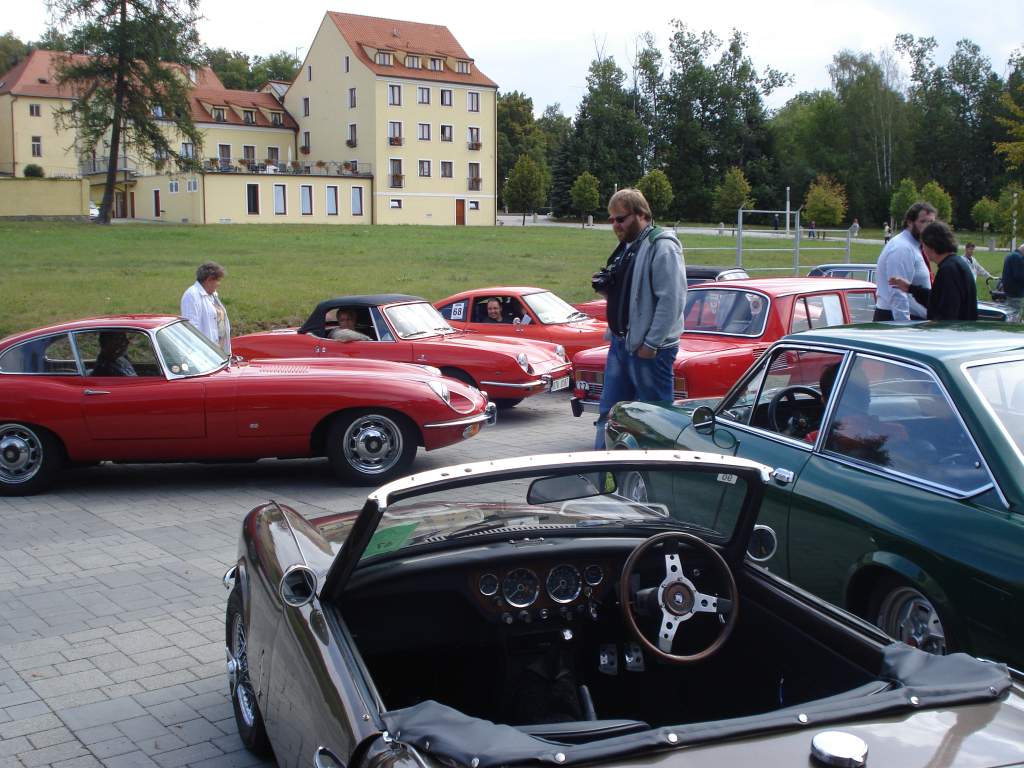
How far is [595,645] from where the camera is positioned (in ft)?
10.3

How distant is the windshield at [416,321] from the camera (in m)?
11.4

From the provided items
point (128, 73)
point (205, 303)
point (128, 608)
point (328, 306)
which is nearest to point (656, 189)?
point (128, 73)

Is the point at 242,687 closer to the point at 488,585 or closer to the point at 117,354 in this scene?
the point at 488,585

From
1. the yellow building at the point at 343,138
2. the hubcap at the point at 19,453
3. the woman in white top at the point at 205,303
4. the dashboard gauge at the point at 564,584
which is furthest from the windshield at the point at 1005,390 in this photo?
the yellow building at the point at 343,138

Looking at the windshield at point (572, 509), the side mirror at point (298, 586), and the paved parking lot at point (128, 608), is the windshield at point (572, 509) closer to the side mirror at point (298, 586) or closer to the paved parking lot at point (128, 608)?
the side mirror at point (298, 586)

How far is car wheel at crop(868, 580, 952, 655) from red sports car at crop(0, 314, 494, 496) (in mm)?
4801

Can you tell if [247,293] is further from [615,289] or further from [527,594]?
[527,594]

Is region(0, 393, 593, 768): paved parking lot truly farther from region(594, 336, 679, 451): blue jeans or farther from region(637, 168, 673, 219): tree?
region(637, 168, 673, 219): tree

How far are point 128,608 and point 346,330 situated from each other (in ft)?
20.4

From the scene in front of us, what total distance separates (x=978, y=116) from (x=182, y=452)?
282ft

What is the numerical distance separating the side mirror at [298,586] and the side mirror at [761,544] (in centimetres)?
135

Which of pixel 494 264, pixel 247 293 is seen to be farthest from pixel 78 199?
pixel 247 293

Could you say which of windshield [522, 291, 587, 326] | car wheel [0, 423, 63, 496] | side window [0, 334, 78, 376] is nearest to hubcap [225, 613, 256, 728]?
car wheel [0, 423, 63, 496]

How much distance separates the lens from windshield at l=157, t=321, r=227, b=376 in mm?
8234
